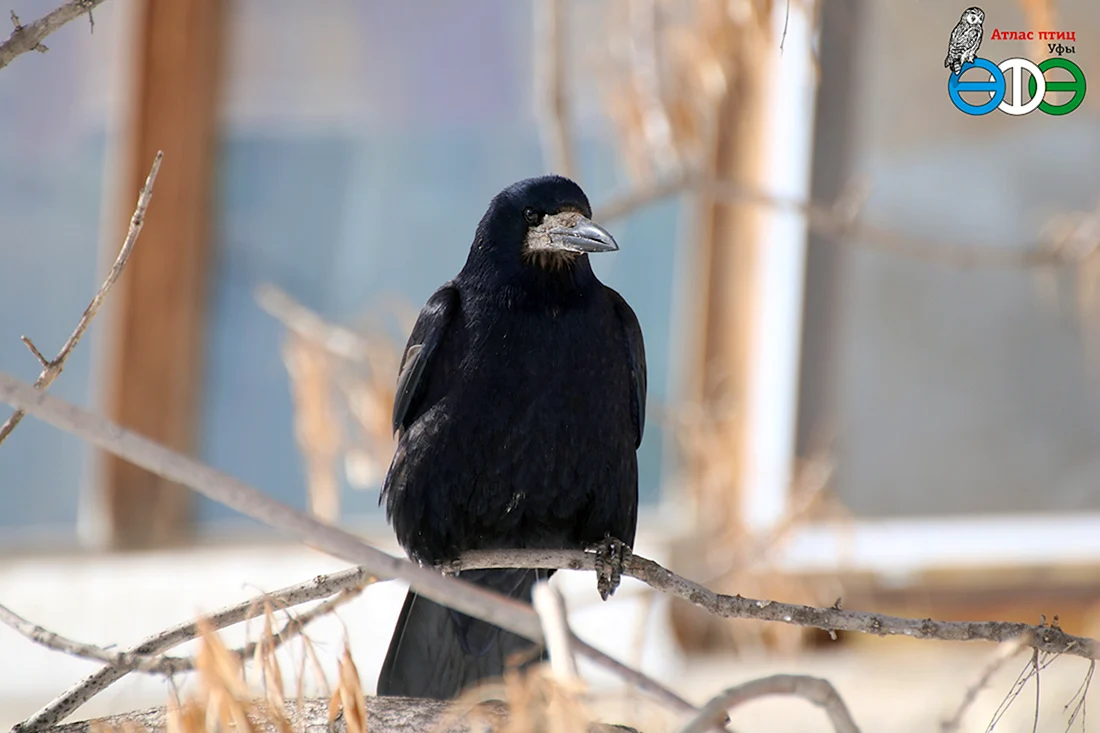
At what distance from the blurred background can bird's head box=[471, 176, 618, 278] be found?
2.59 metres

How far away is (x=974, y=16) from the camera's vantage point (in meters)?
4.14

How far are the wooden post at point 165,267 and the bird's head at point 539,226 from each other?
3.15 metres

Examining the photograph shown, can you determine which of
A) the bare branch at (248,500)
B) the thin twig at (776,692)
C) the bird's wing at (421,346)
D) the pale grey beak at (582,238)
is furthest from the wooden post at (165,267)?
the thin twig at (776,692)

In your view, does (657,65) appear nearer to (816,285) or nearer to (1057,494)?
(816,285)

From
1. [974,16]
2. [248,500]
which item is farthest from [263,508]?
[974,16]

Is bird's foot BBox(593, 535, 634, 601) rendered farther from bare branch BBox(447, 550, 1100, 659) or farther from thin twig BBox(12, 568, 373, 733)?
thin twig BBox(12, 568, 373, 733)

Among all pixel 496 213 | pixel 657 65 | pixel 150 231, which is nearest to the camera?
pixel 496 213

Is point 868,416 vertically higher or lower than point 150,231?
lower

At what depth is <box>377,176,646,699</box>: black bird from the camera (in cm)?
247

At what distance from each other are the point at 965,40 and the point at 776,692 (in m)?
3.16

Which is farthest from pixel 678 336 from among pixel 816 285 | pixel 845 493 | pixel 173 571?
pixel 173 571

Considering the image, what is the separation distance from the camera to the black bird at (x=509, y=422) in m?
2.47

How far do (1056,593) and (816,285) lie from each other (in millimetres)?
1817

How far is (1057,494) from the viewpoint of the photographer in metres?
5.73
